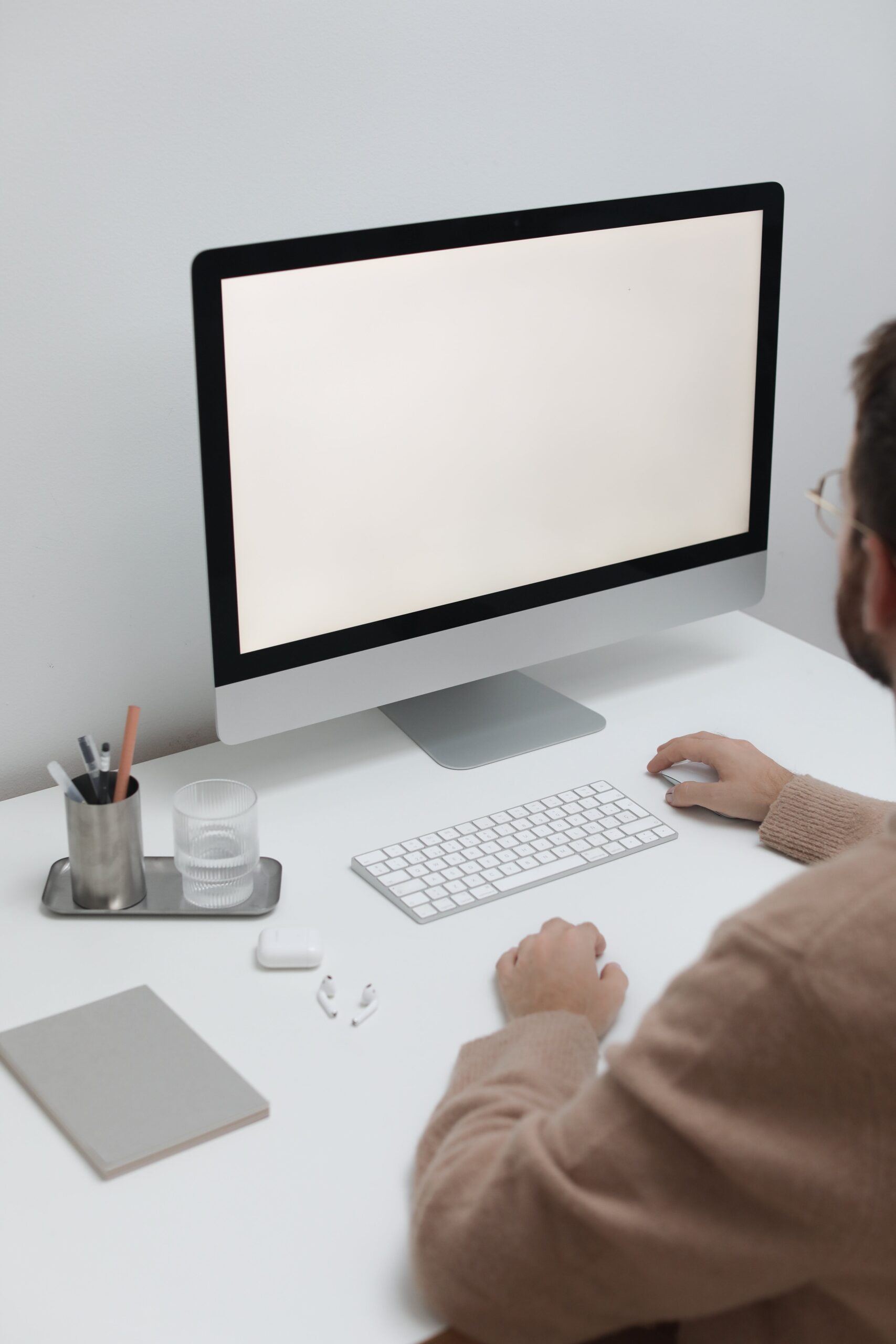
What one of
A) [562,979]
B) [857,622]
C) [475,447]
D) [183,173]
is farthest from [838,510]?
[183,173]

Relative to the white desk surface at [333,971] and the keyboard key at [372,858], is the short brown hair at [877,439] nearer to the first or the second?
the white desk surface at [333,971]

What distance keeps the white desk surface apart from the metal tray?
0.04 feet

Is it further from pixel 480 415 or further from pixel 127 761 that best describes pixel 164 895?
pixel 480 415

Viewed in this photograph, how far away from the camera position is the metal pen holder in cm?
103

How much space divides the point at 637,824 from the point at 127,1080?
1.68ft

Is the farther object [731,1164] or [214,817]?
[214,817]

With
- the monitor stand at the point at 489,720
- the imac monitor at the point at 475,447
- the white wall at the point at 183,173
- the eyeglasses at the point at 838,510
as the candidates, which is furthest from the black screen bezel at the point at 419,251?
the eyeglasses at the point at 838,510

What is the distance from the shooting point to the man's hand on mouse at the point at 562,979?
0.90 meters

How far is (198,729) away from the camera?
1406mm

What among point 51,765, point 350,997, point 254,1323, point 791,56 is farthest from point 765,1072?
point 791,56

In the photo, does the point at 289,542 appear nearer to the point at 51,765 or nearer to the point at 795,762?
the point at 51,765

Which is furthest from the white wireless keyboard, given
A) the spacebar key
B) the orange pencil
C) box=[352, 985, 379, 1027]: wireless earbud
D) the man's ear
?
the man's ear

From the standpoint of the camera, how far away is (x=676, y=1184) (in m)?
0.61

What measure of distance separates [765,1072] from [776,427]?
135cm
